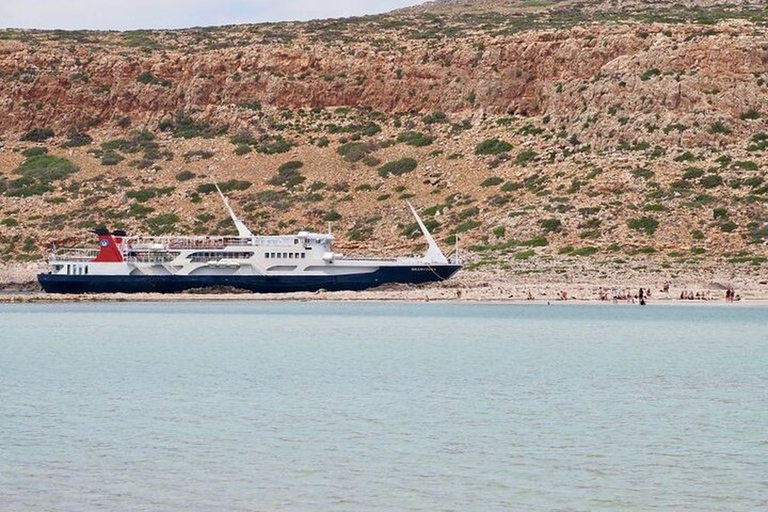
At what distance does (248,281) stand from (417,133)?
2110 cm

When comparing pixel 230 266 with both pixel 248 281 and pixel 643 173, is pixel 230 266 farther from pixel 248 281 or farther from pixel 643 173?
pixel 643 173

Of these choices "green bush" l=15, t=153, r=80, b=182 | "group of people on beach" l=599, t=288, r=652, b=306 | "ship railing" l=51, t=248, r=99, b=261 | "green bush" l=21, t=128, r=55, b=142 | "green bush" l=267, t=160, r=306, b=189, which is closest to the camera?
"group of people on beach" l=599, t=288, r=652, b=306

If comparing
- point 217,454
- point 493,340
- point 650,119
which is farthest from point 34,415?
point 650,119

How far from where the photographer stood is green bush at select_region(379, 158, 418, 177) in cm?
8650

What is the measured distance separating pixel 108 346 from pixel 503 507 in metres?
28.8

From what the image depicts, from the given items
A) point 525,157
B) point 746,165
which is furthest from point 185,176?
point 746,165

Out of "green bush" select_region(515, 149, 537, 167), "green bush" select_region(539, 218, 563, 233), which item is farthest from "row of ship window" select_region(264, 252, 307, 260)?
"green bush" select_region(515, 149, 537, 167)

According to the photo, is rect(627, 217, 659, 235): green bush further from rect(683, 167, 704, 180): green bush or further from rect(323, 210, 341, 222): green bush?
rect(323, 210, 341, 222): green bush

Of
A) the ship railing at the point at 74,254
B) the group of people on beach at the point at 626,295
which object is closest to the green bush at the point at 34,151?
the ship railing at the point at 74,254

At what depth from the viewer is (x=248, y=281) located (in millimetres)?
74812

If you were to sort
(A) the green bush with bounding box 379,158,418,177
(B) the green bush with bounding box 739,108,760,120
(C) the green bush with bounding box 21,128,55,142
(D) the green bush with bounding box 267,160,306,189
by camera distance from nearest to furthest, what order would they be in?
(B) the green bush with bounding box 739,108,760,120 → (A) the green bush with bounding box 379,158,418,177 → (D) the green bush with bounding box 267,160,306,189 → (C) the green bush with bounding box 21,128,55,142

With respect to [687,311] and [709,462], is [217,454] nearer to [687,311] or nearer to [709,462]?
[709,462]

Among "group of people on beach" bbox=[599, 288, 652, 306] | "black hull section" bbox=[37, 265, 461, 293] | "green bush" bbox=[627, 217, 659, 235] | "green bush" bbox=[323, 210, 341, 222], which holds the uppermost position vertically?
"green bush" bbox=[627, 217, 659, 235]

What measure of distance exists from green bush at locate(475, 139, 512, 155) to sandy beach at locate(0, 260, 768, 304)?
16010 mm
